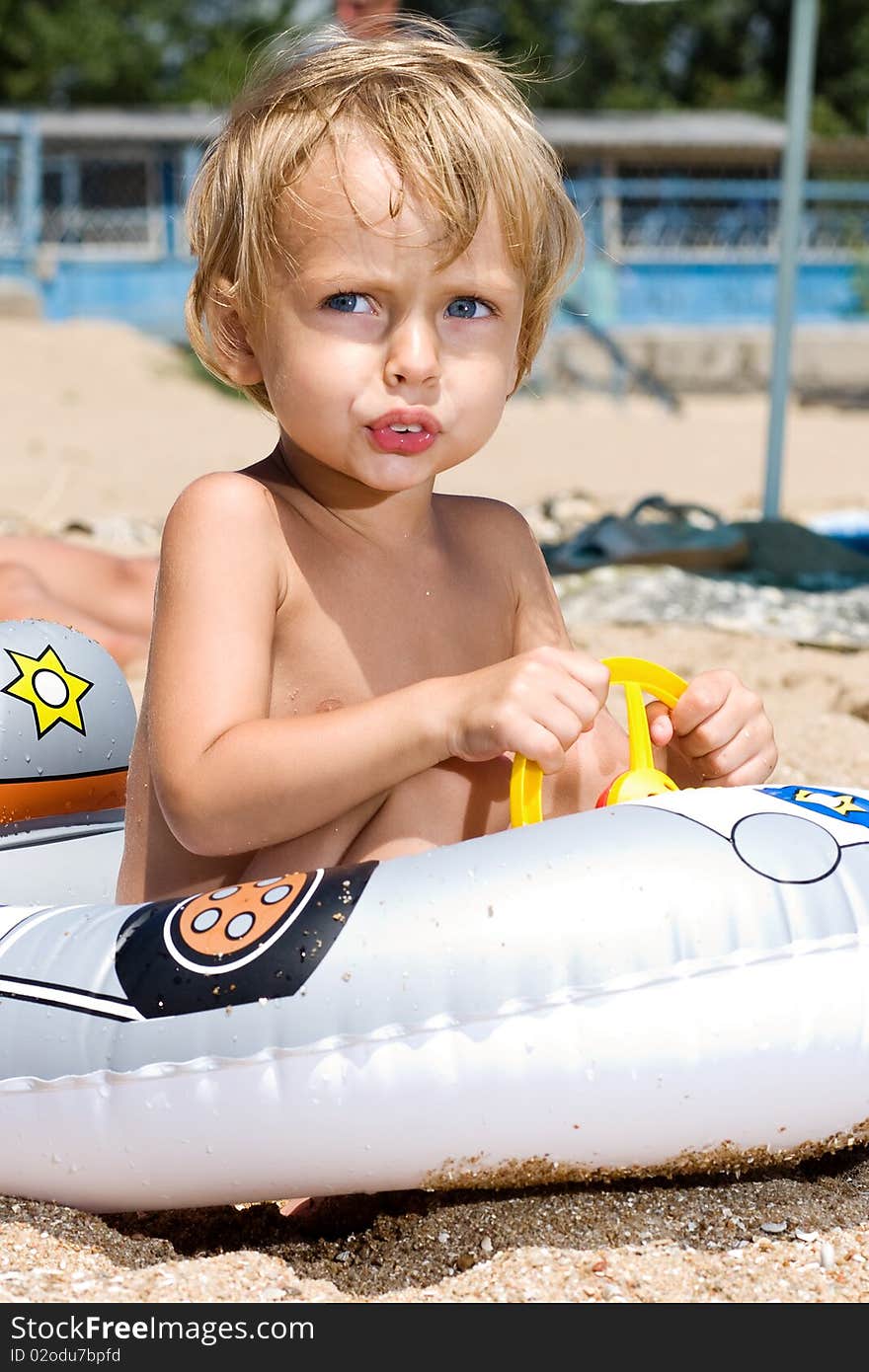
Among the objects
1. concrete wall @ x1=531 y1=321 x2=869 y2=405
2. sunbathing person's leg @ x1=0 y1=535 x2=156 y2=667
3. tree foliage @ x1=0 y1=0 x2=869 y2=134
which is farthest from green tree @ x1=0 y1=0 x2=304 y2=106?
sunbathing person's leg @ x1=0 y1=535 x2=156 y2=667

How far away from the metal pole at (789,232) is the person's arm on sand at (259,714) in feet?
16.3

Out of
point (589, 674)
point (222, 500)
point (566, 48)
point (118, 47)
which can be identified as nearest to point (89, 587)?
point (222, 500)

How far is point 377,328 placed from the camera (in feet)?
5.80

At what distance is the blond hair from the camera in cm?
178

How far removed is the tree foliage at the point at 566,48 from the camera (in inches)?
976

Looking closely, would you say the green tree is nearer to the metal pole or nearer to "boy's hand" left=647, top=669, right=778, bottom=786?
the metal pole

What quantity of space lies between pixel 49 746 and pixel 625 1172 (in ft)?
4.49

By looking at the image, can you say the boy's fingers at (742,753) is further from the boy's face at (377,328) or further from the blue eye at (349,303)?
the blue eye at (349,303)

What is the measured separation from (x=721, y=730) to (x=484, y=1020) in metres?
0.53

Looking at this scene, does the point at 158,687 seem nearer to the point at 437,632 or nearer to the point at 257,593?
the point at 257,593

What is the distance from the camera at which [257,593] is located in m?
1.81

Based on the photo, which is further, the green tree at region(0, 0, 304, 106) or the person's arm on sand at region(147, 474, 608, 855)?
the green tree at region(0, 0, 304, 106)

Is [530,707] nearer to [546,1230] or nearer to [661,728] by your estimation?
[661,728]

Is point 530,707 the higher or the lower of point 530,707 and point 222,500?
the lower
